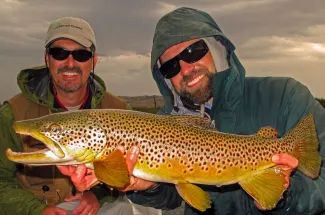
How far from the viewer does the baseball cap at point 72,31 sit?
696cm

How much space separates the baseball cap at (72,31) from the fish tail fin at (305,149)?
139 inches

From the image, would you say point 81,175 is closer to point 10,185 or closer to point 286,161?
point 286,161

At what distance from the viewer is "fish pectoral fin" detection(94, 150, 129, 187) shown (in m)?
4.14

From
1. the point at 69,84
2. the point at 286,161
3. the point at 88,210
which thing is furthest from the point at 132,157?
the point at 69,84

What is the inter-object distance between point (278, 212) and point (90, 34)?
382cm

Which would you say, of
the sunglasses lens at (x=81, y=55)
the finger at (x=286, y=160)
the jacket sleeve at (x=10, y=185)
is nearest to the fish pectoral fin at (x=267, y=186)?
the finger at (x=286, y=160)

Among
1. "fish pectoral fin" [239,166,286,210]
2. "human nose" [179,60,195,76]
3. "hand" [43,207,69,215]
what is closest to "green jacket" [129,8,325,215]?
"human nose" [179,60,195,76]

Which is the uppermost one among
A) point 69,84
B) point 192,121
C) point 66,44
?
point 66,44

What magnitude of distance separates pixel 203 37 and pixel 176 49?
1.09 feet

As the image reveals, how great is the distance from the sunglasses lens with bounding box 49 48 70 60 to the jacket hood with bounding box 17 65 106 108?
1.17ft

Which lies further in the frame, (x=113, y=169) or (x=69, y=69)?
(x=69, y=69)

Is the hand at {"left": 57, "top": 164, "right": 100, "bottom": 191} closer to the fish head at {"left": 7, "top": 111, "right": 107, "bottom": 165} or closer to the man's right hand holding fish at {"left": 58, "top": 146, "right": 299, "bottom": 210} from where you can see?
the man's right hand holding fish at {"left": 58, "top": 146, "right": 299, "bottom": 210}

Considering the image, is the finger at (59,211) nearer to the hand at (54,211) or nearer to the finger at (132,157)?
the hand at (54,211)

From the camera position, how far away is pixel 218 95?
218 inches
